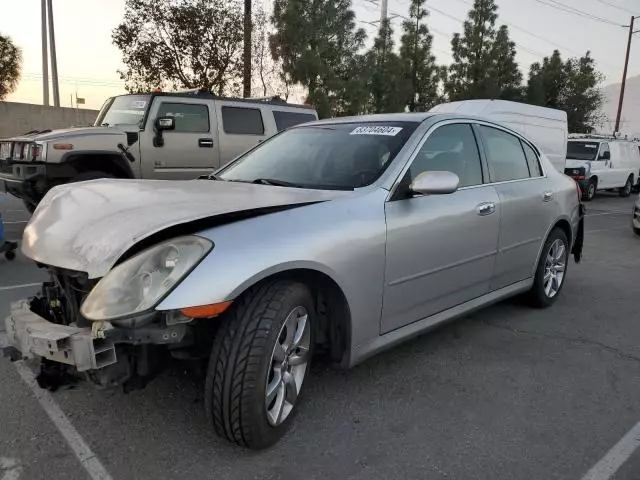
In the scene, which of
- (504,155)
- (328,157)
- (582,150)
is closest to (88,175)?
(328,157)

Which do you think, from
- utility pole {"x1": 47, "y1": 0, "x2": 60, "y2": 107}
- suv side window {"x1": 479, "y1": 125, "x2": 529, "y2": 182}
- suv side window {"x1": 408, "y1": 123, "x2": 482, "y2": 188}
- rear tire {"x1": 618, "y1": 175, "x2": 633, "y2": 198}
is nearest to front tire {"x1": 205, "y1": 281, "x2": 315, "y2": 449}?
suv side window {"x1": 408, "y1": 123, "x2": 482, "y2": 188}

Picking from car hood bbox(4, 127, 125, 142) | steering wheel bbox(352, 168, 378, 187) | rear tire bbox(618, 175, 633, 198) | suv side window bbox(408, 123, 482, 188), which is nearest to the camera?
steering wheel bbox(352, 168, 378, 187)

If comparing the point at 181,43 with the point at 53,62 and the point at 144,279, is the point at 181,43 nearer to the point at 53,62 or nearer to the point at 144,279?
the point at 53,62

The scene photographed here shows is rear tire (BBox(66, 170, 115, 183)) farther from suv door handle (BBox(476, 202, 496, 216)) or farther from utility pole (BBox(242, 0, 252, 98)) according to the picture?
utility pole (BBox(242, 0, 252, 98))

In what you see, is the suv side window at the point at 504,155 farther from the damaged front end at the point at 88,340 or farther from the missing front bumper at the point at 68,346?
the missing front bumper at the point at 68,346

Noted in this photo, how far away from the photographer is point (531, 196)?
4.46m

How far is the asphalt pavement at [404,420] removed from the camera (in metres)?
2.47

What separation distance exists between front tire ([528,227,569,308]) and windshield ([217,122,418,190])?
2028mm

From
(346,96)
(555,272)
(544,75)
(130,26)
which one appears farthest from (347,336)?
(544,75)

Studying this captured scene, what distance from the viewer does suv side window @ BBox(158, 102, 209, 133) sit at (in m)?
8.51

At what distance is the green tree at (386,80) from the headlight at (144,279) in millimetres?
22638

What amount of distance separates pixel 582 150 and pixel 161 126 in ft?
49.9

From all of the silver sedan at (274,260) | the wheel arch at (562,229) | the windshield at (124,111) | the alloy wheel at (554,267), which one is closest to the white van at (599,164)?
the wheel arch at (562,229)

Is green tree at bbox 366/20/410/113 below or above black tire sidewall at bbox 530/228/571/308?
above
